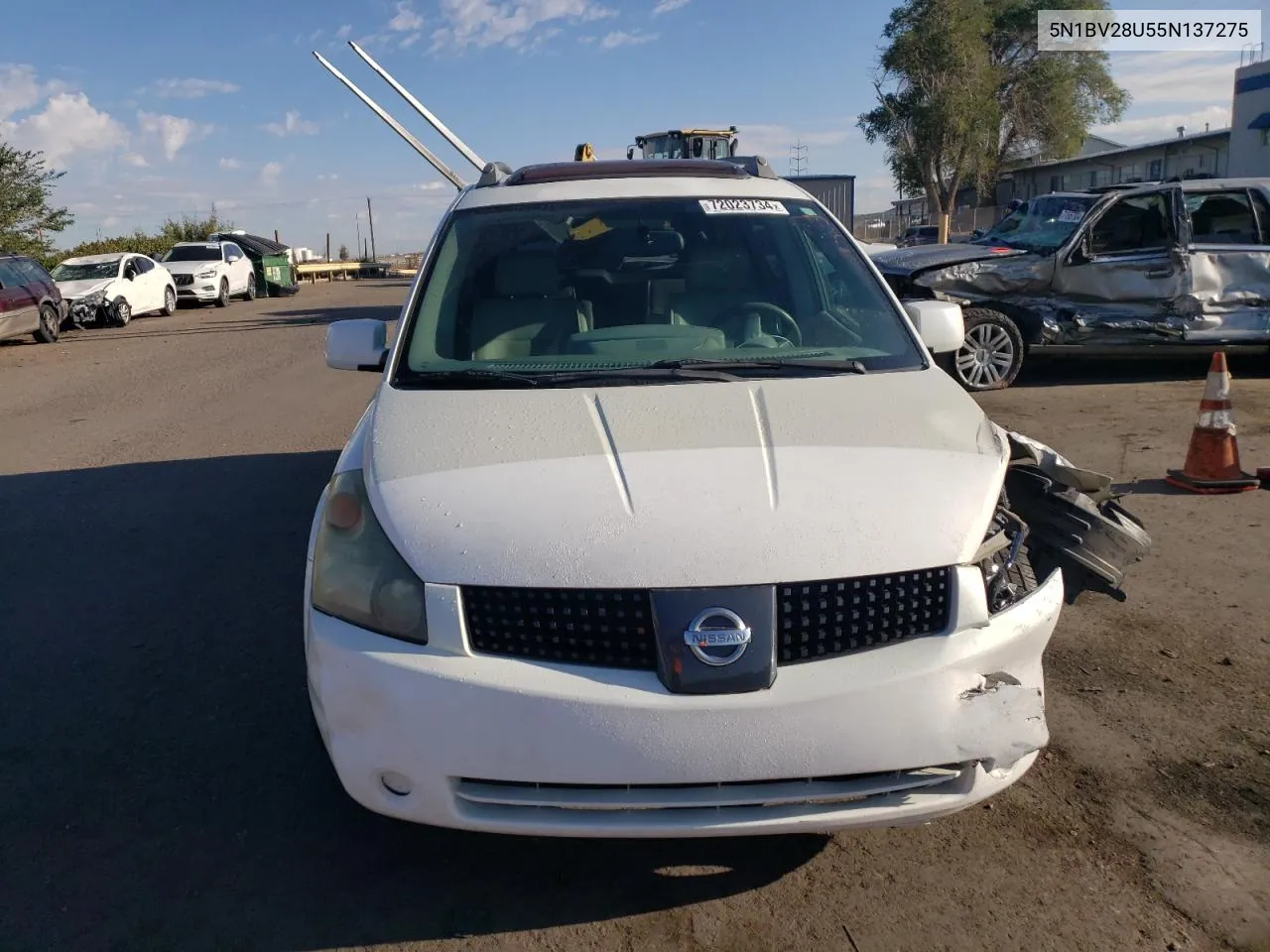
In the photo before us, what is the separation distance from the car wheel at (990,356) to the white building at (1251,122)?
29.7m

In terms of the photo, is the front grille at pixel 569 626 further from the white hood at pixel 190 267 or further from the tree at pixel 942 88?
the tree at pixel 942 88

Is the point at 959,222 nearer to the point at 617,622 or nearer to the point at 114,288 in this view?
the point at 114,288

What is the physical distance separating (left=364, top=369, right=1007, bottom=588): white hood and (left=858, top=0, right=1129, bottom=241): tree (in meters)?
46.7

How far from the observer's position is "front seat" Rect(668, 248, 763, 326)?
414cm

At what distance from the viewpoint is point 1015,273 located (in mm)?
10320

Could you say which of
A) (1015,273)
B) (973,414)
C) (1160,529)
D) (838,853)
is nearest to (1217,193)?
(1015,273)

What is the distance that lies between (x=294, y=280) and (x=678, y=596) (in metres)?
35.8

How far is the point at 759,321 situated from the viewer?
402 cm

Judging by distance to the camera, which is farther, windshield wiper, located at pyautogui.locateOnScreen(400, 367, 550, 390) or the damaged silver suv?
the damaged silver suv

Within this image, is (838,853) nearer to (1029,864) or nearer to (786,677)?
(1029,864)

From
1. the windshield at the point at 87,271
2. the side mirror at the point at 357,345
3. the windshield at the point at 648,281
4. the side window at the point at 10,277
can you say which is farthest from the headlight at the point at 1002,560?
the windshield at the point at 87,271

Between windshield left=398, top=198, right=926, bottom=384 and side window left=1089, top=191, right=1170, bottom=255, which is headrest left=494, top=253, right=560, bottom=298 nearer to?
windshield left=398, top=198, right=926, bottom=384

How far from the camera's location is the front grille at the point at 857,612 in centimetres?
252

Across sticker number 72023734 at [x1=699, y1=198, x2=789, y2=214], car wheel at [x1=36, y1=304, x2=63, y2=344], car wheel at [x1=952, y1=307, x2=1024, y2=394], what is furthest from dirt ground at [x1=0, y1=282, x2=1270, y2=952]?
car wheel at [x1=36, y1=304, x2=63, y2=344]
